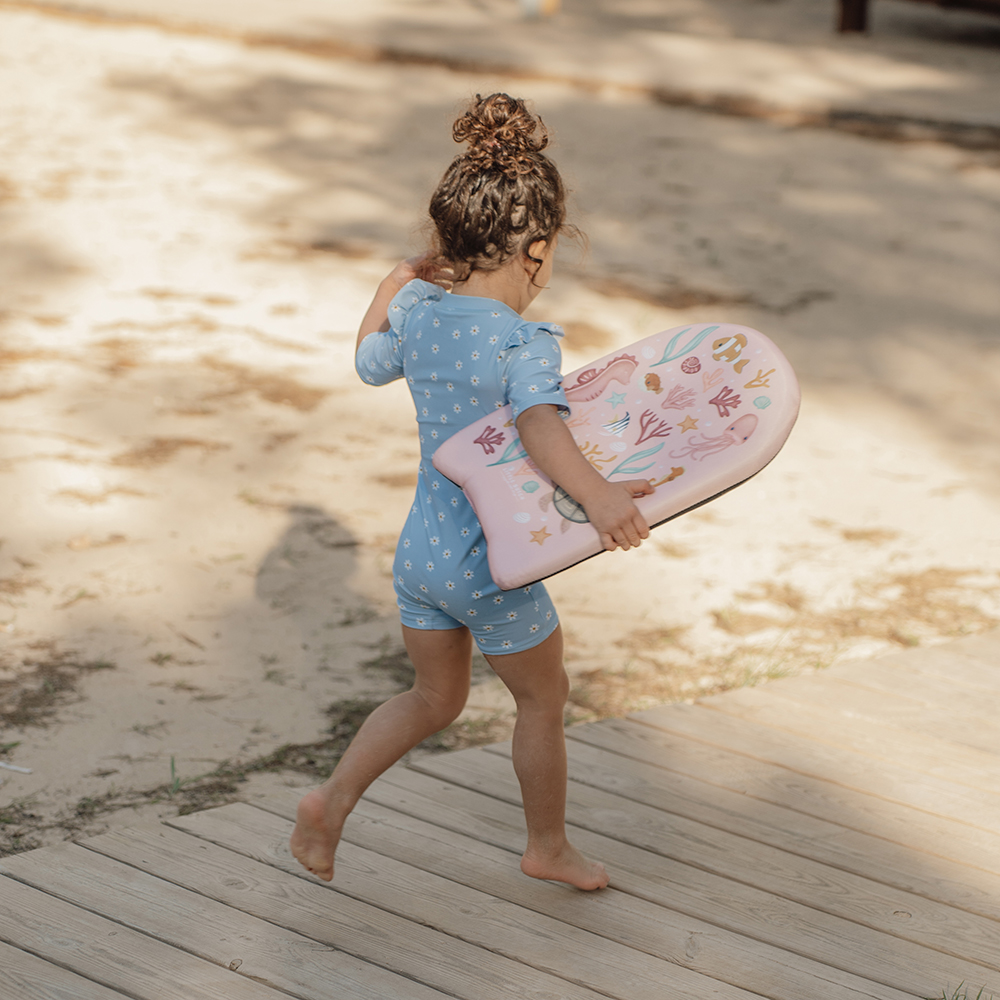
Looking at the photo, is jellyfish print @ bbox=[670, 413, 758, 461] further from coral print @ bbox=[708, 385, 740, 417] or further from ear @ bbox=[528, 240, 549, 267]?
ear @ bbox=[528, 240, 549, 267]

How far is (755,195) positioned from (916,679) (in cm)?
658

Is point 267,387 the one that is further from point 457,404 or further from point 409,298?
point 457,404

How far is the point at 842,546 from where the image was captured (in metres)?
4.88

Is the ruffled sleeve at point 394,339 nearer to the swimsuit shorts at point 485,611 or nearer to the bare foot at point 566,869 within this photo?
the swimsuit shorts at point 485,611

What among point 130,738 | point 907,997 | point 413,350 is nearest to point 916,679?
point 907,997

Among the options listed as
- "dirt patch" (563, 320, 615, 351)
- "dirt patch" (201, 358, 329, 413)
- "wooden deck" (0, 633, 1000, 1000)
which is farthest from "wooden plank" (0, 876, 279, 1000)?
"dirt patch" (563, 320, 615, 351)

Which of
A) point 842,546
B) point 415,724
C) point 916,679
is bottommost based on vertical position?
point 842,546

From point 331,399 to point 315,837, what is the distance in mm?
3867

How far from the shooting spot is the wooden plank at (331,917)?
2199mm

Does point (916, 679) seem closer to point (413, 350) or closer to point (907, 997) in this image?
point (907, 997)

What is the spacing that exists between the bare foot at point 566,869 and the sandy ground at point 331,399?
3.21 ft

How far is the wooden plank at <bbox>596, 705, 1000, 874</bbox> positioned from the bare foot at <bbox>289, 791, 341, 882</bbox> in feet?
3.16

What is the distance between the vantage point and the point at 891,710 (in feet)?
10.6


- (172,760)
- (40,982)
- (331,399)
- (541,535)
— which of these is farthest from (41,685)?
(331,399)
